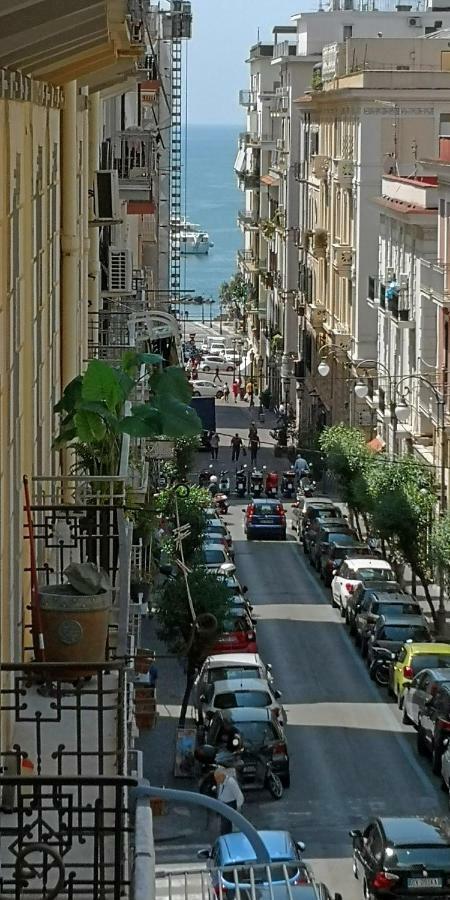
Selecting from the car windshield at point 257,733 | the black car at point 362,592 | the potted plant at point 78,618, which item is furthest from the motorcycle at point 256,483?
the potted plant at point 78,618

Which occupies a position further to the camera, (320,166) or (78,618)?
(320,166)

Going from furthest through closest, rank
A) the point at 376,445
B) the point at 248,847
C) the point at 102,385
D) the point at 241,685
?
the point at 376,445 < the point at 241,685 < the point at 248,847 < the point at 102,385

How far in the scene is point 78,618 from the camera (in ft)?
38.9

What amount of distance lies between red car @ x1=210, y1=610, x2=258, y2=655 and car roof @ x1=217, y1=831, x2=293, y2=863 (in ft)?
45.7

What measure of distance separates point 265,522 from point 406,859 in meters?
32.7

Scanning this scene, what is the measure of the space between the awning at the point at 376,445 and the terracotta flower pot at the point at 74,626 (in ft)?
133

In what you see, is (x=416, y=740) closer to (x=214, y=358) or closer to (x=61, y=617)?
(x=61, y=617)

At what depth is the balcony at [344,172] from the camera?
220 feet

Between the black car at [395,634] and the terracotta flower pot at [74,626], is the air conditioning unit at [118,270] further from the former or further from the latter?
the terracotta flower pot at [74,626]

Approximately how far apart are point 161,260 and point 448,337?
130 feet

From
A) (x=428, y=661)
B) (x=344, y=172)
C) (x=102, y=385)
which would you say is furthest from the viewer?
(x=344, y=172)

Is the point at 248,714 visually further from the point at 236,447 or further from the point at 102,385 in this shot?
the point at 236,447

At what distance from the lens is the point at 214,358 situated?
108m

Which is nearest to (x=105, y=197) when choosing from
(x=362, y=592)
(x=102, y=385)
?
(x=362, y=592)
